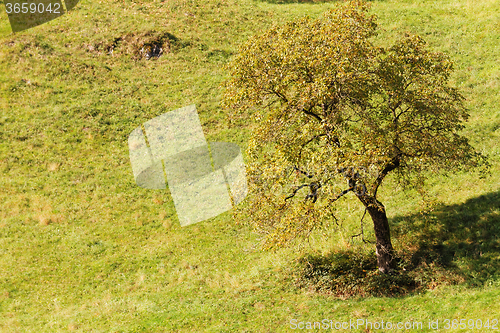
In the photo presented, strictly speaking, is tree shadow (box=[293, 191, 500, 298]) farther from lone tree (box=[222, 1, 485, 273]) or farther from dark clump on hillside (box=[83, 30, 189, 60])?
dark clump on hillside (box=[83, 30, 189, 60])

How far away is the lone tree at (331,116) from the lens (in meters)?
20.8

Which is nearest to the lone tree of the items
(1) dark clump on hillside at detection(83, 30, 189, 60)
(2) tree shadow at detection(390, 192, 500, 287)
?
(2) tree shadow at detection(390, 192, 500, 287)

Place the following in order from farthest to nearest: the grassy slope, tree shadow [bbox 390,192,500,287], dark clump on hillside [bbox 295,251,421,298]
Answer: the grassy slope → dark clump on hillside [bbox 295,251,421,298] → tree shadow [bbox 390,192,500,287]

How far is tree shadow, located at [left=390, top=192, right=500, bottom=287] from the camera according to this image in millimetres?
22500

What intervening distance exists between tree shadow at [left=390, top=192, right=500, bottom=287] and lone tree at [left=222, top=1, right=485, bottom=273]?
263cm

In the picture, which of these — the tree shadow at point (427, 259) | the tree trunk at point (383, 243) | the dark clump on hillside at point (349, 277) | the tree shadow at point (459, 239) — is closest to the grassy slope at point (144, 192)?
the tree shadow at point (459, 239)

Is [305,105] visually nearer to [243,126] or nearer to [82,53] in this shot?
[243,126]

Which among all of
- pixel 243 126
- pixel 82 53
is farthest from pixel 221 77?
pixel 82 53

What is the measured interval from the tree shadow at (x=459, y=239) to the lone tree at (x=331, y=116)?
2.63 metres

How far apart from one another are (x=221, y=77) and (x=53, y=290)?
1309 inches

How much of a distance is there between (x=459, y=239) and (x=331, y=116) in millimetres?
11492

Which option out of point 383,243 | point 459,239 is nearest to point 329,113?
point 383,243

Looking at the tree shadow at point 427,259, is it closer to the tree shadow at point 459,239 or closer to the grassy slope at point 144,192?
the tree shadow at point 459,239

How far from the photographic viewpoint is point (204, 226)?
117ft
